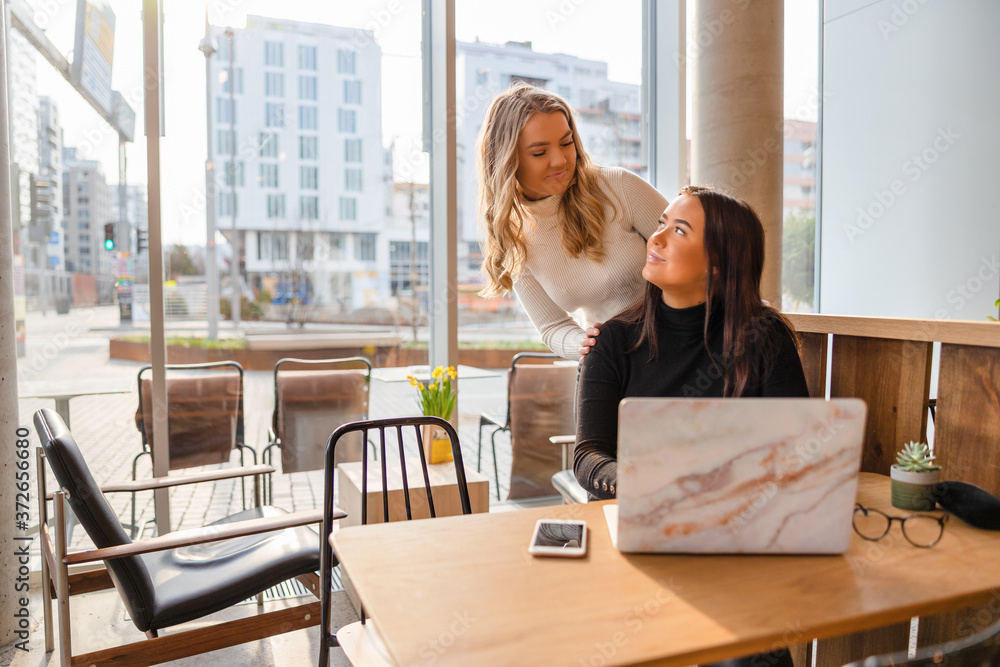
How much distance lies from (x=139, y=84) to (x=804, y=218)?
3584 mm

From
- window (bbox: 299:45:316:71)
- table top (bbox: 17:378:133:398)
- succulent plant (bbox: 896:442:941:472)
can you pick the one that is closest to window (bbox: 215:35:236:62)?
window (bbox: 299:45:316:71)

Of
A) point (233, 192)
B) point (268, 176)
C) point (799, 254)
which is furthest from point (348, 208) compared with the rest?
point (799, 254)

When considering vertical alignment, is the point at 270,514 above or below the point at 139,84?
below

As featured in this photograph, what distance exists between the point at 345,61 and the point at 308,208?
69 centimetres

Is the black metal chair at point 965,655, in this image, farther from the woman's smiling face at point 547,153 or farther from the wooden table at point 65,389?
the wooden table at point 65,389

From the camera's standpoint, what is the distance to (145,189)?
2.83 metres

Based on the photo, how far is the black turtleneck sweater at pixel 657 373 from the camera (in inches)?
62.3

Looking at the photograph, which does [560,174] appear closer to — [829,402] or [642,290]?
[642,290]

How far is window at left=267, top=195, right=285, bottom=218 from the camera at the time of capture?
3.04 meters

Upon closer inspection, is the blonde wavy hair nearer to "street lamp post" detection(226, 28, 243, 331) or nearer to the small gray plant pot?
the small gray plant pot

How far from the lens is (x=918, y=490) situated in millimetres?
1322

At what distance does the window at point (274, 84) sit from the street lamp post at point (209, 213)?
8.8 inches

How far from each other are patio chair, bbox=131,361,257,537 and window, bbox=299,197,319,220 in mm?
724

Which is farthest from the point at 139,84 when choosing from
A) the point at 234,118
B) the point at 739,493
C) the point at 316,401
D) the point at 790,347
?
the point at 739,493
